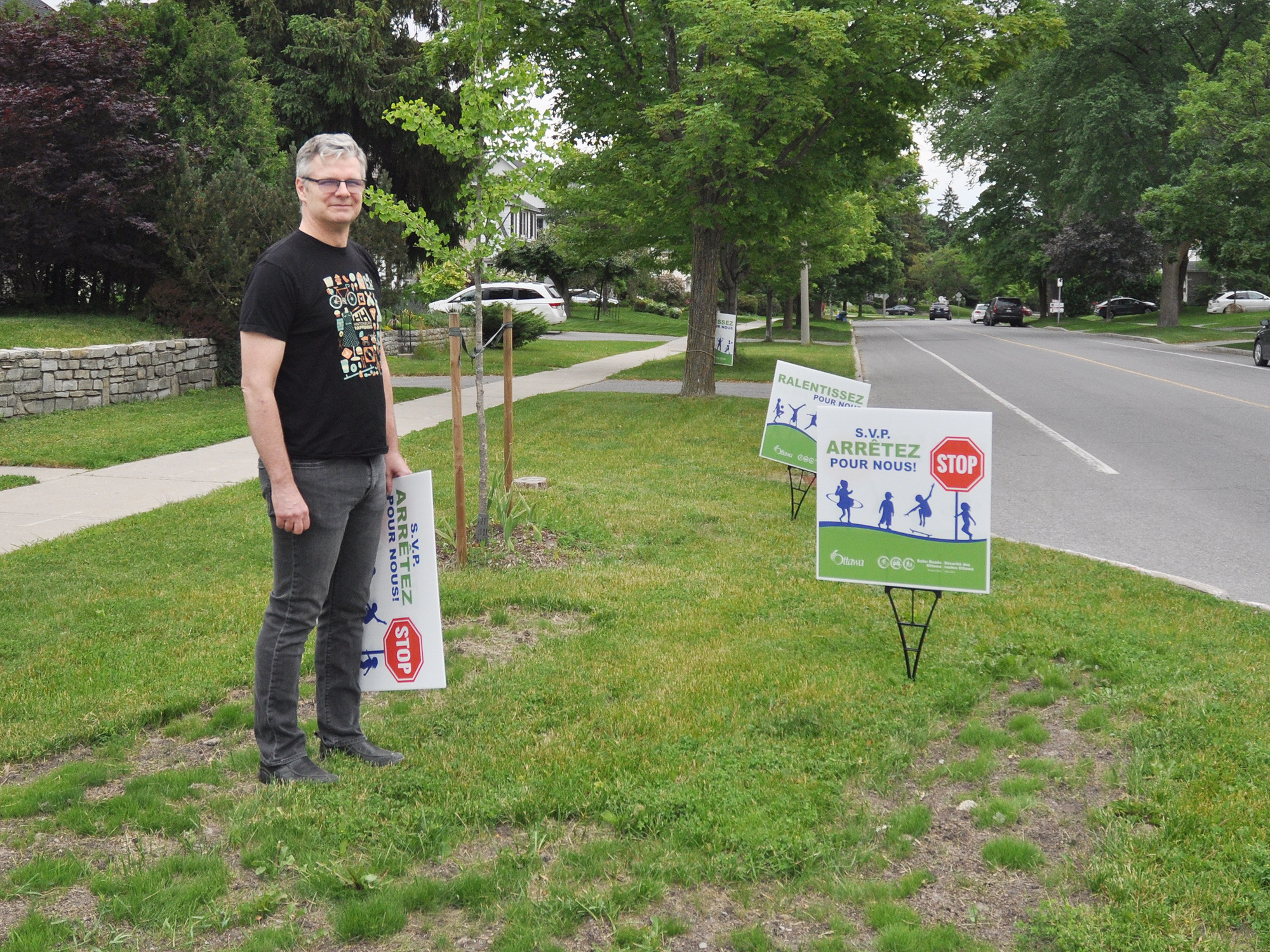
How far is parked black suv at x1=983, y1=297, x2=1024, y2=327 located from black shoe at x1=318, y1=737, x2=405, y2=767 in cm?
5704

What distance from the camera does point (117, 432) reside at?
12.3 meters

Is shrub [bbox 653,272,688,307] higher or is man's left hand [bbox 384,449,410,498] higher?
shrub [bbox 653,272,688,307]

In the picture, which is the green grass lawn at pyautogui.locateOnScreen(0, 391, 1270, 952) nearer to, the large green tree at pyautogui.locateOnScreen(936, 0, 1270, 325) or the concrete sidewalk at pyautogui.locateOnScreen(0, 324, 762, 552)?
the concrete sidewalk at pyautogui.locateOnScreen(0, 324, 762, 552)

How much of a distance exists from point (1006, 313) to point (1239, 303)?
11.3 metres

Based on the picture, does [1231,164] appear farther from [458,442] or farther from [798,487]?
[458,442]

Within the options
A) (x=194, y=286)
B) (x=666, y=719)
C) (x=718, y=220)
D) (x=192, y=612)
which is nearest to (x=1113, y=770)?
(x=666, y=719)

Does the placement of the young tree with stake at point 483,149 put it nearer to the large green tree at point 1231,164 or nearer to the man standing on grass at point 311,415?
the man standing on grass at point 311,415

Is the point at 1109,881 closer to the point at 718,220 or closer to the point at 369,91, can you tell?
the point at 718,220

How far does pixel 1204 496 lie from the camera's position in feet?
32.1

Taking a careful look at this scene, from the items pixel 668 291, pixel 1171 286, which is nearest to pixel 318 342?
pixel 1171 286

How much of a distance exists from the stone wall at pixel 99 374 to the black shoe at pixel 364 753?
36.6 ft

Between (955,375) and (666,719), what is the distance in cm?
2071

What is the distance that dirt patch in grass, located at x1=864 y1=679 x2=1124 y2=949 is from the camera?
3.11 metres

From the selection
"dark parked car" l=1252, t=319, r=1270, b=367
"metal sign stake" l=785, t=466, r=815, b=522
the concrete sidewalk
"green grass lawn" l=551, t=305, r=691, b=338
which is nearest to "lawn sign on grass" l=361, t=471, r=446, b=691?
"metal sign stake" l=785, t=466, r=815, b=522
